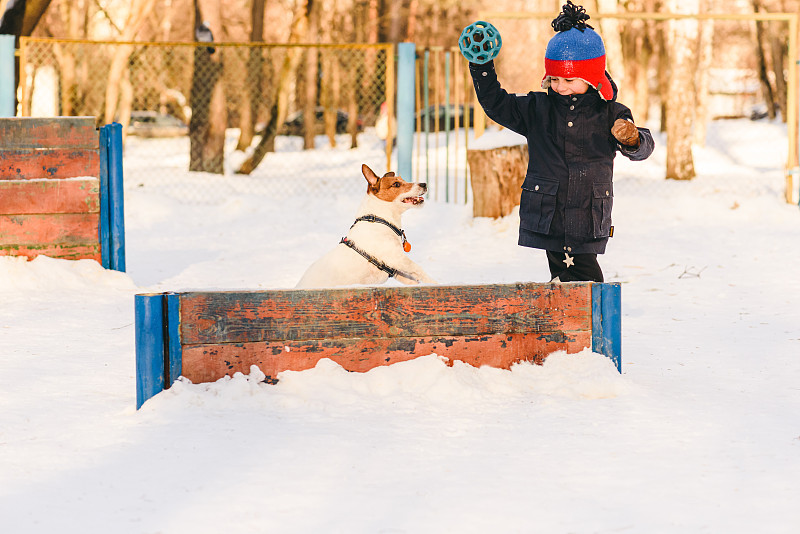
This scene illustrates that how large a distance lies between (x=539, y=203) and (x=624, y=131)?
513mm

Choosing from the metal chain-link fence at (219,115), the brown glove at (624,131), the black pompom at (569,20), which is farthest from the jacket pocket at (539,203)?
the metal chain-link fence at (219,115)

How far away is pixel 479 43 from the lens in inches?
164

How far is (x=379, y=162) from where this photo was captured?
19219 mm

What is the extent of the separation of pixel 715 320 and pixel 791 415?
2173 mm

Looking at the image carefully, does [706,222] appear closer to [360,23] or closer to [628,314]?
[628,314]

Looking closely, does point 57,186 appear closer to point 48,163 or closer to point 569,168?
point 48,163

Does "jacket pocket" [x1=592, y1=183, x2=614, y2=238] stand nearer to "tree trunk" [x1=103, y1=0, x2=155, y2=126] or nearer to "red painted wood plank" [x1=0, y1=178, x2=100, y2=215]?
"red painted wood plank" [x1=0, y1=178, x2=100, y2=215]

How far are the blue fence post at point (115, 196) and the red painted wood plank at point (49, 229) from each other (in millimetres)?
126

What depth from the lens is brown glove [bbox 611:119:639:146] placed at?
3967mm

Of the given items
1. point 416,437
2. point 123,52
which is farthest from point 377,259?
point 123,52

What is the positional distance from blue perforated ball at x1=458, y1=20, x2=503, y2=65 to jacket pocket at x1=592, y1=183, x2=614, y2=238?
78 cm

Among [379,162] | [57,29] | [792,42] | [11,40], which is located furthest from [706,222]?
[57,29]

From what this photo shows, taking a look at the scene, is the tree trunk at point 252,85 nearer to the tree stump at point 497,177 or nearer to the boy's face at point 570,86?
the tree stump at point 497,177

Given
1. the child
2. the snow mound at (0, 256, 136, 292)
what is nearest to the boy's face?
the child
